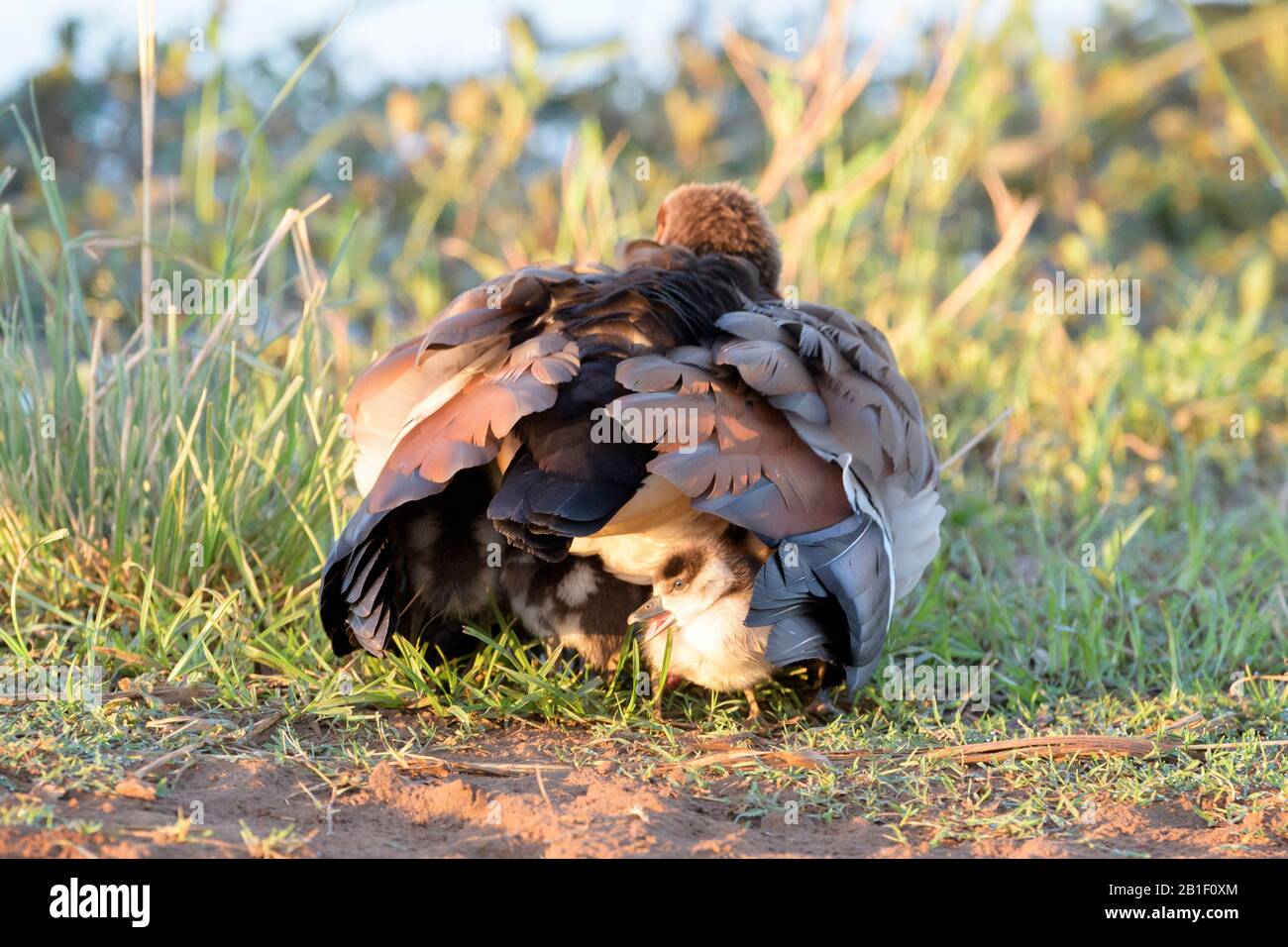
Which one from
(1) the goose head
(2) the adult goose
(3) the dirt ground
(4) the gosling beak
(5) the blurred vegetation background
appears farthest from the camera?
(1) the goose head

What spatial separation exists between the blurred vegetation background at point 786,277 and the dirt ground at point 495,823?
578 millimetres

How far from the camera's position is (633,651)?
10.5 feet

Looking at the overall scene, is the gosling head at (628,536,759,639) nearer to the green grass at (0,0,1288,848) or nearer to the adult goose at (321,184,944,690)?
the adult goose at (321,184,944,690)

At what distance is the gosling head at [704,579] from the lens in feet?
9.93

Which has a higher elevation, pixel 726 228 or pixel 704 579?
pixel 726 228

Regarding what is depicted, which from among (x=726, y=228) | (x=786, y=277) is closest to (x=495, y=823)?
(x=726, y=228)

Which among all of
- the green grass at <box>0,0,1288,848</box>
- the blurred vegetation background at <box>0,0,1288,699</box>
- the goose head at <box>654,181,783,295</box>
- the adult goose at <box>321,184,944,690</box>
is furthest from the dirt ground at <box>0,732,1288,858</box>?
the goose head at <box>654,181,783,295</box>

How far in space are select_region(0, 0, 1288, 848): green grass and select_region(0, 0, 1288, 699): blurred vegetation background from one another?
17mm

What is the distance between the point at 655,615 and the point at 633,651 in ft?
0.42

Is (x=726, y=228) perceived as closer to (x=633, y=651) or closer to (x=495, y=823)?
(x=633, y=651)

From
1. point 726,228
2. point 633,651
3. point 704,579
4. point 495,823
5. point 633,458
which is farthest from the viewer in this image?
point 726,228

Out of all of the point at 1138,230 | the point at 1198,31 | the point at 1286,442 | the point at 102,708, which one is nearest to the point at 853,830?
the point at 102,708

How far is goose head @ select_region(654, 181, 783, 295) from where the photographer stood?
383 cm

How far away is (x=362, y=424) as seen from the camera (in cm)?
333
